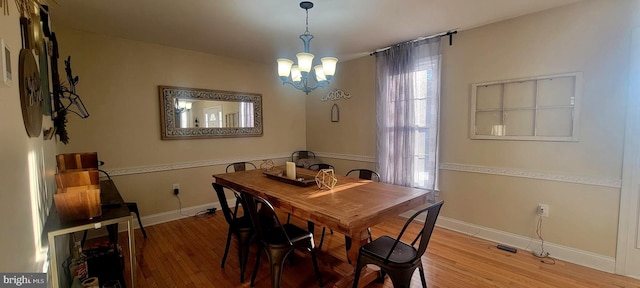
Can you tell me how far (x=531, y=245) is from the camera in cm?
281

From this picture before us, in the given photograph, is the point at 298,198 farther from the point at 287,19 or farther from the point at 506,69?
the point at 506,69

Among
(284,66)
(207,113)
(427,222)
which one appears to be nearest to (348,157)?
(207,113)

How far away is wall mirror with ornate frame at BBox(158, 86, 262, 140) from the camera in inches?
146

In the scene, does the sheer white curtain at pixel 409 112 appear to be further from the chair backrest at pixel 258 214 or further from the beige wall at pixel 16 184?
the beige wall at pixel 16 184

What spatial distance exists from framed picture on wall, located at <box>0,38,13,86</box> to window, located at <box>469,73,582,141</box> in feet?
11.8

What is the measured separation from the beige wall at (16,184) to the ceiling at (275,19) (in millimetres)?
1543

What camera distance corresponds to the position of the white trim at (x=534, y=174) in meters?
2.43

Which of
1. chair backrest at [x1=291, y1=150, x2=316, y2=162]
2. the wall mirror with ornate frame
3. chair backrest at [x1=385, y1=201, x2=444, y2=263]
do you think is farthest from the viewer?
chair backrest at [x1=291, y1=150, x2=316, y2=162]

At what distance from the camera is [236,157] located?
14.6 ft

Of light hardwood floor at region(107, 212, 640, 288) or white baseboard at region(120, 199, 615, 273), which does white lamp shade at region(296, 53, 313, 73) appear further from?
white baseboard at region(120, 199, 615, 273)

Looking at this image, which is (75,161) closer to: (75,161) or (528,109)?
(75,161)

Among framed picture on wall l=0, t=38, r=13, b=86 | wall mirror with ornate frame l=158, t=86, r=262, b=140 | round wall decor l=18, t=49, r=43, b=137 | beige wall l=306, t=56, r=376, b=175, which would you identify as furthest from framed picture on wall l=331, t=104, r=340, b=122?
framed picture on wall l=0, t=38, r=13, b=86

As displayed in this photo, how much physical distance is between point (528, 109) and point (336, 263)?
2.46 m

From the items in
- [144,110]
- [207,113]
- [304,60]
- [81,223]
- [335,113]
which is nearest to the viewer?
[81,223]
